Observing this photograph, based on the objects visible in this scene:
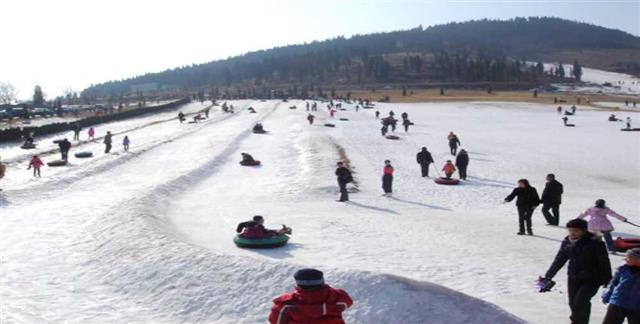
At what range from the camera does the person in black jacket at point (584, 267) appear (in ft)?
30.2

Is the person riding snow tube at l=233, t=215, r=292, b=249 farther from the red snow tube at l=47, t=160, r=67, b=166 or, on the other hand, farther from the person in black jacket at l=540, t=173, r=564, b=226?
the red snow tube at l=47, t=160, r=67, b=166

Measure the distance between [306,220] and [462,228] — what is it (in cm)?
517

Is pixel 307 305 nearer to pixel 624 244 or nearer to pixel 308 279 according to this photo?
pixel 308 279

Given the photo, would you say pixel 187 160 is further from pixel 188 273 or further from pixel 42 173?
pixel 188 273

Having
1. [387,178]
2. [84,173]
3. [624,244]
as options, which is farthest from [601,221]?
[84,173]

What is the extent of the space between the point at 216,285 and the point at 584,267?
25.2 feet

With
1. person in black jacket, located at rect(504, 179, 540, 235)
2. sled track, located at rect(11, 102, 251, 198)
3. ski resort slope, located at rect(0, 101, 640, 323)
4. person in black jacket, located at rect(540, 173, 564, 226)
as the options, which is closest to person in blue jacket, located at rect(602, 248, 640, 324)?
ski resort slope, located at rect(0, 101, 640, 323)

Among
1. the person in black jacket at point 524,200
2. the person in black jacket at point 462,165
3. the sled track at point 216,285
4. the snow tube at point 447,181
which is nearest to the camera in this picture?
the sled track at point 216,285

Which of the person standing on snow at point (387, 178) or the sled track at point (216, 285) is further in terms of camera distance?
the person standing on snow at point (387, 178)

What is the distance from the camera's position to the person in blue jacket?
8414mm

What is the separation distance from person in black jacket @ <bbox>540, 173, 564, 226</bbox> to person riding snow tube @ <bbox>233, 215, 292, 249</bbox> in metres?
8.70

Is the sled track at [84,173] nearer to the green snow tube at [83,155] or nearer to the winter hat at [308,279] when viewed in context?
the green snow tube at [83,155]

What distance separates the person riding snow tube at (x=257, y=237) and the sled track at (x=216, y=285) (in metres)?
1.66

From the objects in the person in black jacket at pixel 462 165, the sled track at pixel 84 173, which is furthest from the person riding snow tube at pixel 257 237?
the person in black jacket at pixel 462 165
